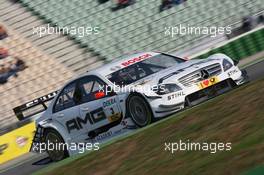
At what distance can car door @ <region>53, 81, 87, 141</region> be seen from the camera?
11.9 metres

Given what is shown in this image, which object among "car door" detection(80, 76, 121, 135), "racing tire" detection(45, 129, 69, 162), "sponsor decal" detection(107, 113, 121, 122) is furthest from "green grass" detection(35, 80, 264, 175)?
"racing tire" detection(45, 129, 69, 162)

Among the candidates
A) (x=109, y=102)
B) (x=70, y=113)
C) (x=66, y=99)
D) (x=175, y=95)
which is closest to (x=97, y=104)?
(x=109, y=102)

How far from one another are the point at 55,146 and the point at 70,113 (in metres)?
0.70

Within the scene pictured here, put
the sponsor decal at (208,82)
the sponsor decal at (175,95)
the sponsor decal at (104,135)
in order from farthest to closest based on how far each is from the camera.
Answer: the sponsor decal at (104,135), the sponsor decal at (208,82), the sponsor decal at (175,95)

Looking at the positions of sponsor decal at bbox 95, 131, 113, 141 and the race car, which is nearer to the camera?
the race car

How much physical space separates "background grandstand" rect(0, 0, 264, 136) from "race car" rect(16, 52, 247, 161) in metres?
9.32

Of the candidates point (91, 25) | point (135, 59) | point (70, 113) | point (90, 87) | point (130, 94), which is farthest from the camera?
point (91, 25)

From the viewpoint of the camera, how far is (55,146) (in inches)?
476

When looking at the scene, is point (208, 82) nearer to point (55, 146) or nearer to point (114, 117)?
point (114, 117)

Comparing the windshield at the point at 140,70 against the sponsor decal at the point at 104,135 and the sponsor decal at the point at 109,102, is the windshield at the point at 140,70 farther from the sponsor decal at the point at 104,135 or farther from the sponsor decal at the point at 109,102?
the sponsor decal at the point at 104,135

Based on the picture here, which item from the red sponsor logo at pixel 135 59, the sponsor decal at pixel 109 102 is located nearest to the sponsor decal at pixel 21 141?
the red sponsor logo at pixel 135 59

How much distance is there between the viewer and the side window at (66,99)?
12086 millimetres

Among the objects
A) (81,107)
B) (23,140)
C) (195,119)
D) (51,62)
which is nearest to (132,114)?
(81,107)

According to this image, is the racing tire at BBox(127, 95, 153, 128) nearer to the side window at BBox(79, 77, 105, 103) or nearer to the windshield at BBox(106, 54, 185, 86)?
the windshield at BBox(106, 54, 185, 86)
